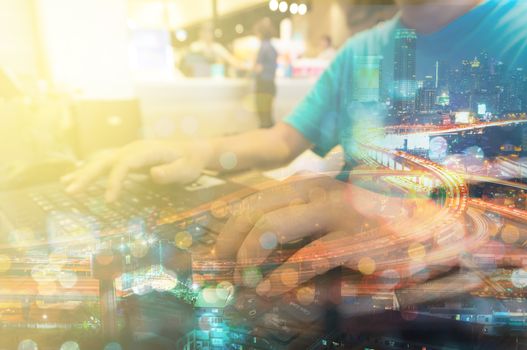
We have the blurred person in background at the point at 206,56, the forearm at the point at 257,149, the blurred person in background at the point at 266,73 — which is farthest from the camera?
the blurred person in background at the point at 206,56

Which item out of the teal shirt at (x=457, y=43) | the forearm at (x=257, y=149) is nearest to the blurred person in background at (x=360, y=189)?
the teal shirt at (x=457, y=43)

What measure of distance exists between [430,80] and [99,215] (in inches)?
15.9

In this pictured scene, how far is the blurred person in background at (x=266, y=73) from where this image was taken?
0.86 m

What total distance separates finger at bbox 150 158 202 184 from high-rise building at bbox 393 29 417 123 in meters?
0.36

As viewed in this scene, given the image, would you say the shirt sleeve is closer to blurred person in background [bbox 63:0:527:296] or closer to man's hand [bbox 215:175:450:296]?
blurred person in background [bbox 63:0:527:296]

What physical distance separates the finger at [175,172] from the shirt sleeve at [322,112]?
7.9 inches

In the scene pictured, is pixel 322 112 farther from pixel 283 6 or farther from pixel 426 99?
pixel 426 99

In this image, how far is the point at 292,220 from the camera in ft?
1.37

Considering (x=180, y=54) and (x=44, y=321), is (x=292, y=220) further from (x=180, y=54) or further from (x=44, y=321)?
(x=180, y=54)

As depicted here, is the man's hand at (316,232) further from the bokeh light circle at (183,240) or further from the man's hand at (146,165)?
the man's hand at (146,165)

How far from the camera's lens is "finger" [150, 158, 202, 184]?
0.64 metres

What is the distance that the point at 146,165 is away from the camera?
658 millimetres

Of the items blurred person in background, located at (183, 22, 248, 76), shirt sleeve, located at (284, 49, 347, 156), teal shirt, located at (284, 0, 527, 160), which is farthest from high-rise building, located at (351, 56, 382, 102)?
blurred person in background, located at (183, 22, 248, 76)

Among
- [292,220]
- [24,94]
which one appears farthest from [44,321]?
[24,94]
